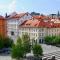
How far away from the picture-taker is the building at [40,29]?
36969 mm

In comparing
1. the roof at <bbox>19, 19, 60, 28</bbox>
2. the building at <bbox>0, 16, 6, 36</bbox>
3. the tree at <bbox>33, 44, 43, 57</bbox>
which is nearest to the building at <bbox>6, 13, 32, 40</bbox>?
the building at <bbox>0, 16, 6, 36</bbox>

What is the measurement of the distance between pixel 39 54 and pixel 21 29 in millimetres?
19422

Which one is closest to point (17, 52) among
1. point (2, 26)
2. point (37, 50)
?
point (37, 50)

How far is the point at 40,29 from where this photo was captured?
37031 mm

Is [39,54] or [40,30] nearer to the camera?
[39,54]

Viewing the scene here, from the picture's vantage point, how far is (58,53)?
23969mm

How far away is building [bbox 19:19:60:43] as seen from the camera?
121 ft

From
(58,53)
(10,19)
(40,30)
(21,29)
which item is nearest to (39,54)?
(58,53)

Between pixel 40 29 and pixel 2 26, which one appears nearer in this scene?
pixel 40 29

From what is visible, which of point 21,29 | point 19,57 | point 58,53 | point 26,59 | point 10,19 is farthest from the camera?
point 10,19

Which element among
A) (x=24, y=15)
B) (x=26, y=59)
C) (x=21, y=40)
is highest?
(x=24, y=15)

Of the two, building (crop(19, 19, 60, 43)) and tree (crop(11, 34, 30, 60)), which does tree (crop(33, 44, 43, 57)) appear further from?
building (crop(19, 19, 60, 43))

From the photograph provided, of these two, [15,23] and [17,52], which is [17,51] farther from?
[15,23]

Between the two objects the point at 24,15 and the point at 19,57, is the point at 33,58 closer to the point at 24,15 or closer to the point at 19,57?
the point at 19,57
